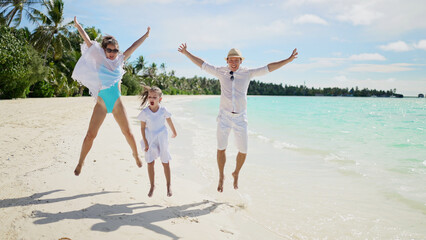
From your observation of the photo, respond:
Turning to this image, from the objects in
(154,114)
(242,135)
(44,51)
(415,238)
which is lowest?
(415,238)

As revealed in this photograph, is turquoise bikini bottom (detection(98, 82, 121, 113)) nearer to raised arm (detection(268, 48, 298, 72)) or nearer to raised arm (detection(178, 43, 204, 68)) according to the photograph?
A: raised arm (detection(178, 43, 204, 68))

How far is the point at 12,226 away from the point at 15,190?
1.25m

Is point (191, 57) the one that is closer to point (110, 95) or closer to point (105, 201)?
point (110, 95)

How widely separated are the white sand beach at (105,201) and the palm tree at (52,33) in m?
29.1

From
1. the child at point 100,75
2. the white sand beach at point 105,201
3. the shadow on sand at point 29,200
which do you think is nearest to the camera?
the white sand beach at point 105,201

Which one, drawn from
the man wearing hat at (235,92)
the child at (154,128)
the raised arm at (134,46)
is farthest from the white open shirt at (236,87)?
the raised arm at (134,46)

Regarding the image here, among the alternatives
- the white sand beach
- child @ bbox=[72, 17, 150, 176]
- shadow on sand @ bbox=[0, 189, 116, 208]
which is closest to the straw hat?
child @ bbox=[72, 17, 150, 176]

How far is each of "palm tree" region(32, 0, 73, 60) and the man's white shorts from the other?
33.1 metres

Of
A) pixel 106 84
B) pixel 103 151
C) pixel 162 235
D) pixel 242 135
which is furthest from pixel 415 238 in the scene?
pixel 103 151

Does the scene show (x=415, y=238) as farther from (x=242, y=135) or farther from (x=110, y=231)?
(x=110, y=231)

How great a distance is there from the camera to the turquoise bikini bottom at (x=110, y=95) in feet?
15.0

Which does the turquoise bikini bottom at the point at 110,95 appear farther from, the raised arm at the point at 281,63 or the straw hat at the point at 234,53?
the raised arm at the point at 281,63

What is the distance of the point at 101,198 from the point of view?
442 centimetres

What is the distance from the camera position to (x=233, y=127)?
16.6ft
